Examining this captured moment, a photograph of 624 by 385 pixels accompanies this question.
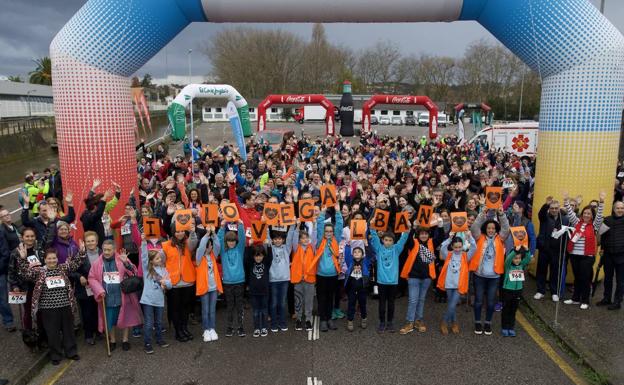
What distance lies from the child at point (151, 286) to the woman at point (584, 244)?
597cm

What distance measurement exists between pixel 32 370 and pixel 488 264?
19.6 ft

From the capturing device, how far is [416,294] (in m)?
6.61

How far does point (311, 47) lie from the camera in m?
76.7

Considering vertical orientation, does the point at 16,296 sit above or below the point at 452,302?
above

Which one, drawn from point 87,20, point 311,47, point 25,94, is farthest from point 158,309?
point 311,47

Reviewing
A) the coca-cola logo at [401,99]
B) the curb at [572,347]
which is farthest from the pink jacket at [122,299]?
the coca-cola logo at [401,99]

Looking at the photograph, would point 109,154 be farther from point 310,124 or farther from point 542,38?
point 310,124

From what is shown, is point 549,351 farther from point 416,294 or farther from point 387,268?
point 387,268

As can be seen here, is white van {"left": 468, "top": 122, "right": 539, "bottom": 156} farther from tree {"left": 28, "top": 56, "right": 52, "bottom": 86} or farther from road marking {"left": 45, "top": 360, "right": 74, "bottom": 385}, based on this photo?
A: tree {"left": 28, "top": 56, "right": 52, "bottom": 86}

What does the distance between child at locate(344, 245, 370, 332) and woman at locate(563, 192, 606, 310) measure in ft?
10.8

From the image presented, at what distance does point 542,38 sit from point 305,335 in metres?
6.29

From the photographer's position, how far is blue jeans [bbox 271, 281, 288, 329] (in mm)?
6617

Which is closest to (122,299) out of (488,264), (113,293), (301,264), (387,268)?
(113,293)

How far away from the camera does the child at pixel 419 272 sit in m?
6.48
